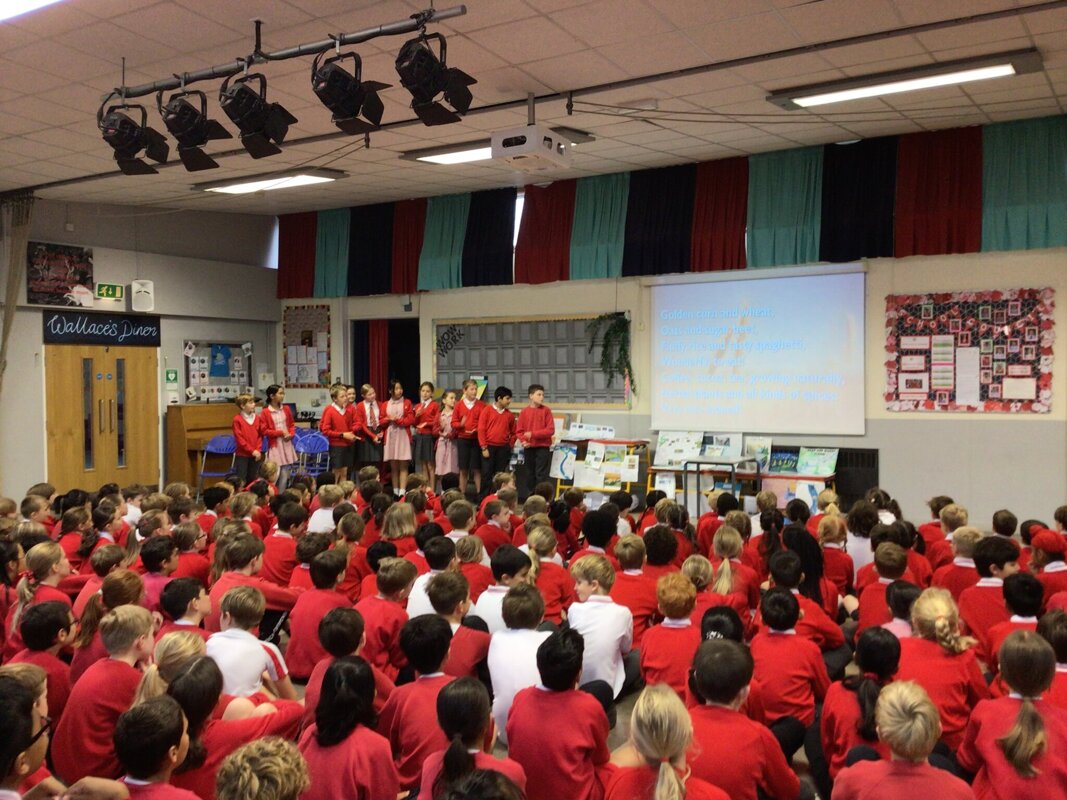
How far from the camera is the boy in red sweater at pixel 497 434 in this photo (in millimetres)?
9438

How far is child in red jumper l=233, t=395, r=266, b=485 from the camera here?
8.80 metres

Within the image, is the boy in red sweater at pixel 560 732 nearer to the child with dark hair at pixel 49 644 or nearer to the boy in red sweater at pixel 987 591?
the child with dark hair at pixel 49 644

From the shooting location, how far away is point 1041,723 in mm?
2246

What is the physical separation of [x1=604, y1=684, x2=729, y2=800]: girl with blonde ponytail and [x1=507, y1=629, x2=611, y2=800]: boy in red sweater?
15.1 inches

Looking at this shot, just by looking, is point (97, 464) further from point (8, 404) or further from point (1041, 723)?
point (1041, 723)

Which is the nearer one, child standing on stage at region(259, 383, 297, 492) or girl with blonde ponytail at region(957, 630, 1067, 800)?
girl with blonde ponytail at region(957, 630, 1067, 800)

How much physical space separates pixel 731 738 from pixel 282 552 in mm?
3110

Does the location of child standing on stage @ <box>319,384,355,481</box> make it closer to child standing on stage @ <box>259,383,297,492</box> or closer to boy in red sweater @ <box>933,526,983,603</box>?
child standing on stage @ <box>259,383,297,492</box>

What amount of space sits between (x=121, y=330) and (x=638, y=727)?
398 inches

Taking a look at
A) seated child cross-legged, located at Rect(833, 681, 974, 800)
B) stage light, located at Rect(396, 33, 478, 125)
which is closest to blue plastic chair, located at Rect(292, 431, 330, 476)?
stage light, located at Rect(396, 33, 478, 125)

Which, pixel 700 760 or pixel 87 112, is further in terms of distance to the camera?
pixel 87 112

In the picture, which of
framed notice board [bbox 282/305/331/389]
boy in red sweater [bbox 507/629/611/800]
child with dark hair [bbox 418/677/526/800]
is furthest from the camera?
framed notice board [bbox 282/305/331/389]

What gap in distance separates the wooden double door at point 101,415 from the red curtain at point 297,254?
79.1 inches

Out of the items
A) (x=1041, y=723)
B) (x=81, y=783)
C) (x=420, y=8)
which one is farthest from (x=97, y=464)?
(x=1041, y=723)
